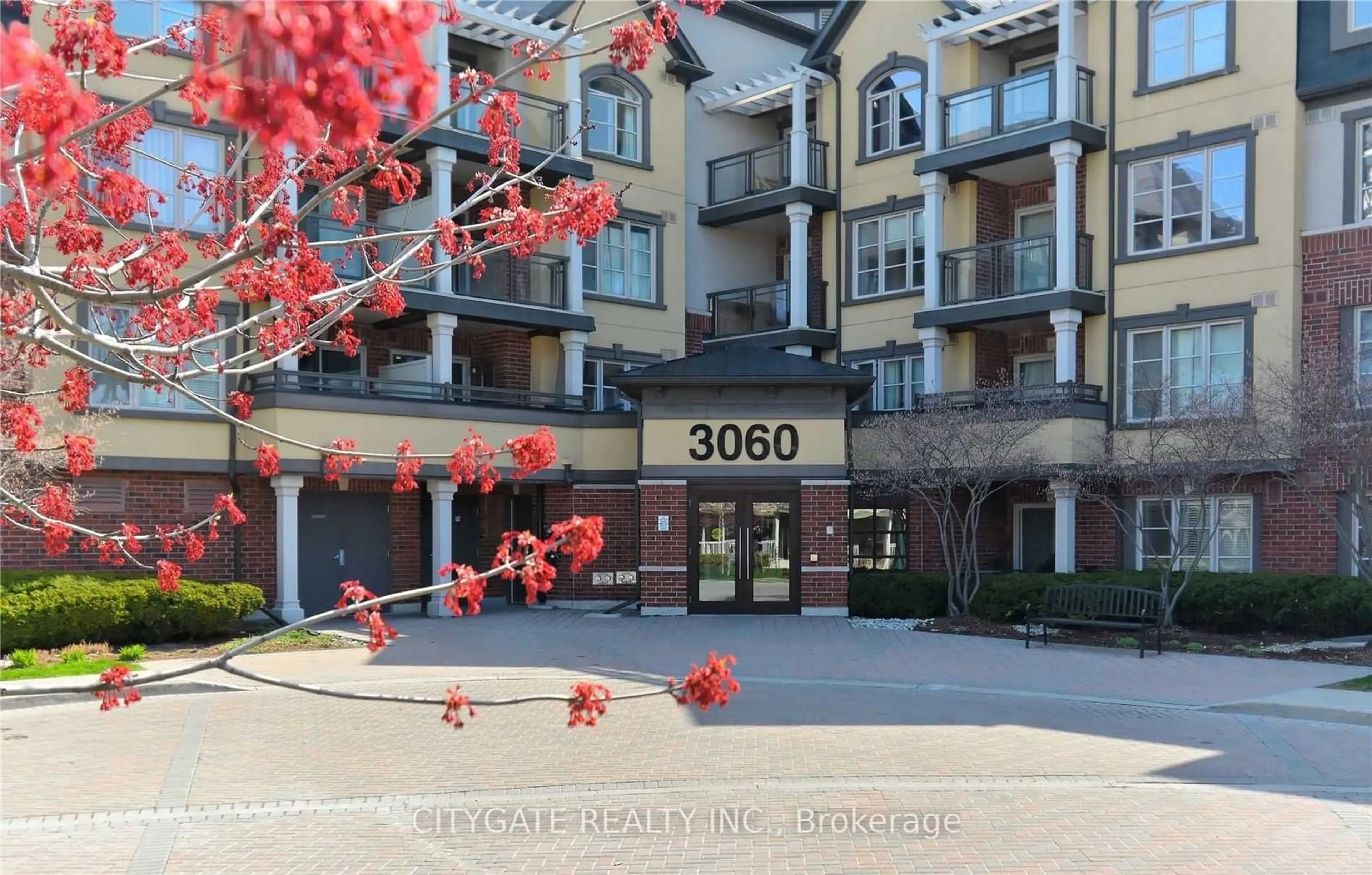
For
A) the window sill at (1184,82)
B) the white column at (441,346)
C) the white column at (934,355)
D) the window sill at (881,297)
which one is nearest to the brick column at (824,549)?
the white column at (934,355)

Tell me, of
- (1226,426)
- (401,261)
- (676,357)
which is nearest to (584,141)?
(676,357)

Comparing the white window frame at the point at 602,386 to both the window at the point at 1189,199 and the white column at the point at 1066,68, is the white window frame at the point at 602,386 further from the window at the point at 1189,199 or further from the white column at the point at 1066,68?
the window at the point at 1189,199

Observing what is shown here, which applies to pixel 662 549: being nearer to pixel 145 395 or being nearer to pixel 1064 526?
pixel 1064 526

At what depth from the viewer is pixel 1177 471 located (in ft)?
63.8

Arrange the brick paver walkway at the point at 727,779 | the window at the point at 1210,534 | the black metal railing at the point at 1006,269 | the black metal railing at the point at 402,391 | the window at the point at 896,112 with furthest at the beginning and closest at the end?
the window at the point at 896,112 < the black metal railing at the point at 1006,269 < the window at the point at 1210,534 < the black metal railing at the point at 402,391 < the brick paver walkway at the point at 727,779

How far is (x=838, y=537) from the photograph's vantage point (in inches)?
905

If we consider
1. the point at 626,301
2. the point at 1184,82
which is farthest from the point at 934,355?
the point at 626,301

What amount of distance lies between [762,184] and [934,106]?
5.42 meters

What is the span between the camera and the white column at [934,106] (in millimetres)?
26656

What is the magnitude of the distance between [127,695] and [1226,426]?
1704 cm

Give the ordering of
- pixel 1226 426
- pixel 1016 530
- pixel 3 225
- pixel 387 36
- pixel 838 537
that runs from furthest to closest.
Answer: pixel 1016 530
pixel 838 537
pixel 1226 426
pixel 3 225
pixel 387 36

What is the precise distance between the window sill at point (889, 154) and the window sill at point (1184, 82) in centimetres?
466

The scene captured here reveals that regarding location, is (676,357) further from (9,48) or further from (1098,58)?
(9,48)

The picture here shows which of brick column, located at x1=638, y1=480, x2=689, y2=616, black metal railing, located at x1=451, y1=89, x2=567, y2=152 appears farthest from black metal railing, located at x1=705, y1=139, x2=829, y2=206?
brick column, located at x1=638, y1=480, x2=689, y2=616
